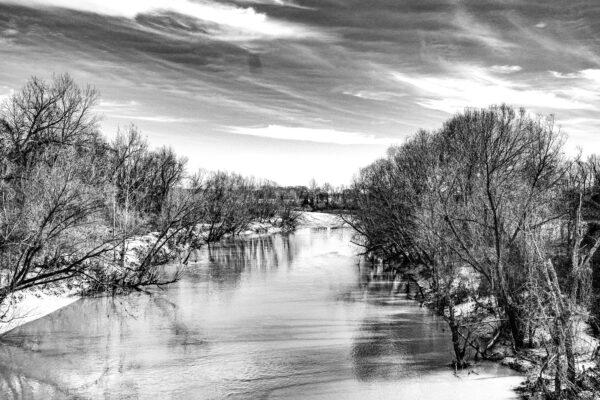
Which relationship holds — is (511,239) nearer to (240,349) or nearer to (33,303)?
(240,349)

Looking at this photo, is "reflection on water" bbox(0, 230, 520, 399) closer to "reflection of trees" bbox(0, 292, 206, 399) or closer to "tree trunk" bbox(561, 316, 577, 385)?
"reflection of trees" bbox(0, 292, 206, 399)

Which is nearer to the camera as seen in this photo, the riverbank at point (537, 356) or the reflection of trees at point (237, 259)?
the riverbank at point (537, 356)

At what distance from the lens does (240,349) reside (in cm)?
1864

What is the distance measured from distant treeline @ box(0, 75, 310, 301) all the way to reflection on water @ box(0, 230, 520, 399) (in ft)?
7.70

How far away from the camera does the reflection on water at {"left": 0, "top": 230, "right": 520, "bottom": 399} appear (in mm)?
15047

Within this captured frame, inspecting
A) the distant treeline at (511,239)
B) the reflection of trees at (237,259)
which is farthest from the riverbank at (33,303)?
the distant treeline at (511,239)

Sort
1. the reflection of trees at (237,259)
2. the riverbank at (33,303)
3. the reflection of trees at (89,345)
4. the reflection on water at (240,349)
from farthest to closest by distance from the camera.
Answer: the reflection of trees at (237,259), the riverbank at (33,303), the reflection of trees at (89,345), the reflection on water at (240,349)

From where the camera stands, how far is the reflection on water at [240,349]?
49.4 feet

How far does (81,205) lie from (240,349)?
9628mm

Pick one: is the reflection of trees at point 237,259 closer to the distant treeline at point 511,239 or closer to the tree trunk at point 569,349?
the distant treeline at point 511,239

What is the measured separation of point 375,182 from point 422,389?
88.9 ft

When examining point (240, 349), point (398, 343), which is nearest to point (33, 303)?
point (240, 349)

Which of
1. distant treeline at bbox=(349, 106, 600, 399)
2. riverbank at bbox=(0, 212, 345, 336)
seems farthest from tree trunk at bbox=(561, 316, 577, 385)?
riverbank at bbox=(0, 212, 345, 336)

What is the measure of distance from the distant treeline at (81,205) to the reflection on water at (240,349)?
2.35 m
